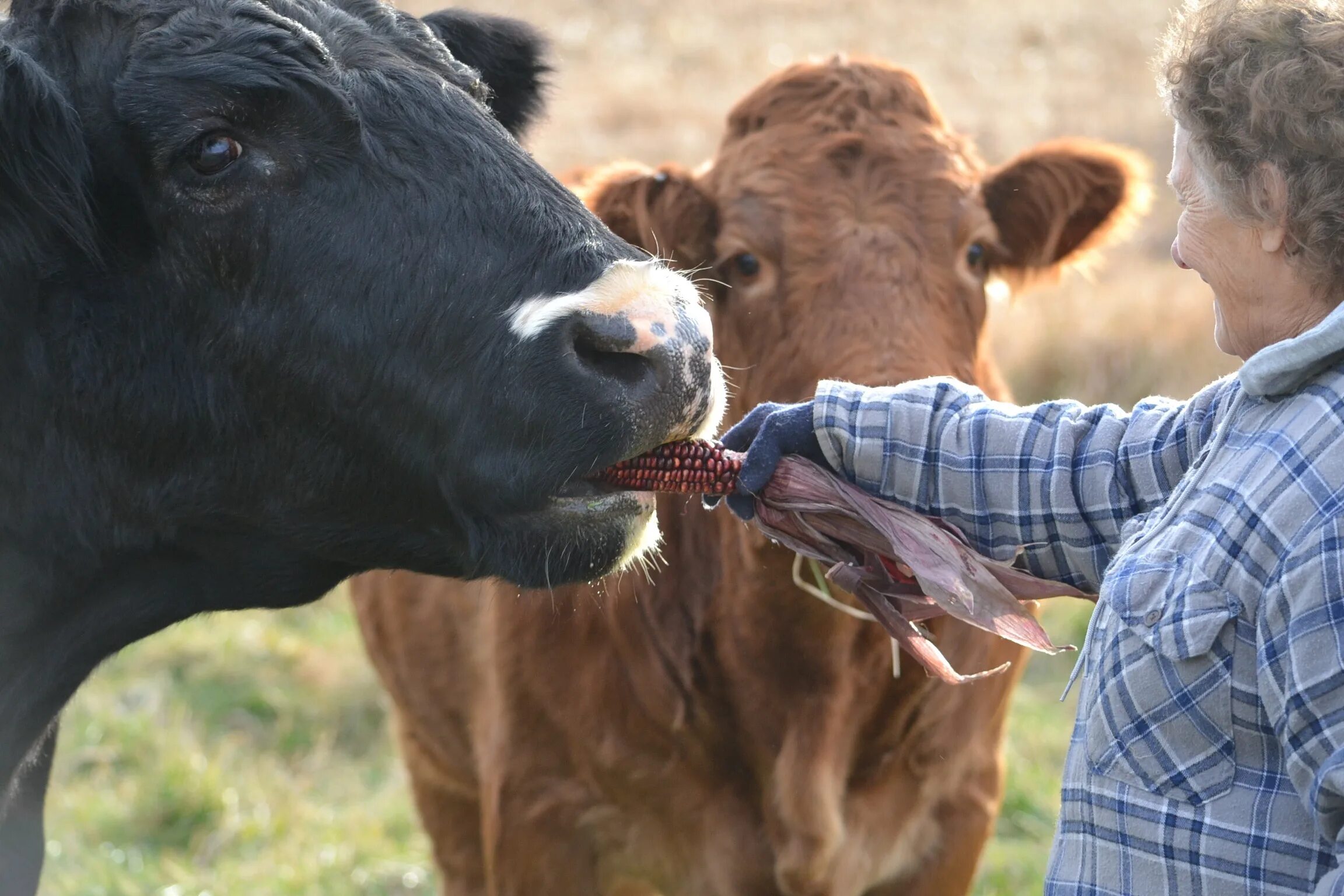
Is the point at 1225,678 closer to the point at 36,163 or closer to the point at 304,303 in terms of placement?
the point at 304,303

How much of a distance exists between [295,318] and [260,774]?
362 centimetres

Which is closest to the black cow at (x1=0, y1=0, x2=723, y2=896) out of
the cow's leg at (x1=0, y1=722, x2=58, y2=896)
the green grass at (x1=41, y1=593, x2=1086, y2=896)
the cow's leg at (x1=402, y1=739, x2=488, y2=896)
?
the cow's leg at (x1=0, y1=722, x2=58, y2=896)

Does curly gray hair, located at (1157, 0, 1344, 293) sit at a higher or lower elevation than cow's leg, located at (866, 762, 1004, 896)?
higher

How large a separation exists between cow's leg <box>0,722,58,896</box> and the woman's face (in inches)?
80.6

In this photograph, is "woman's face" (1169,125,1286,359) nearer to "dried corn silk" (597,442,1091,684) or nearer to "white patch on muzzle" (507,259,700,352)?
"dried corn silk" (597,442,1091,684)

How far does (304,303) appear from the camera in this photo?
7.98ft

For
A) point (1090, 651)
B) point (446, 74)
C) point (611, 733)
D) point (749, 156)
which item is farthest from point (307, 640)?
point (1090, 651)

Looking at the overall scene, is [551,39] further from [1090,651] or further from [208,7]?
[1090,651]

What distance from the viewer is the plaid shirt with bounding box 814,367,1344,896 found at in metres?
1.88

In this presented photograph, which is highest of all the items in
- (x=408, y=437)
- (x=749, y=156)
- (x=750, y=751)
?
(x=749, y=156)

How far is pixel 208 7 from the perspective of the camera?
2.45 meters

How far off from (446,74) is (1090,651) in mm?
1406

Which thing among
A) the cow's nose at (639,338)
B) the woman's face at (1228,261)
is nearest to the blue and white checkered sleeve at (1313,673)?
the woman's face at (1228,261)

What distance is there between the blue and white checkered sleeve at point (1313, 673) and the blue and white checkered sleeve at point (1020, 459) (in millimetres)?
491
